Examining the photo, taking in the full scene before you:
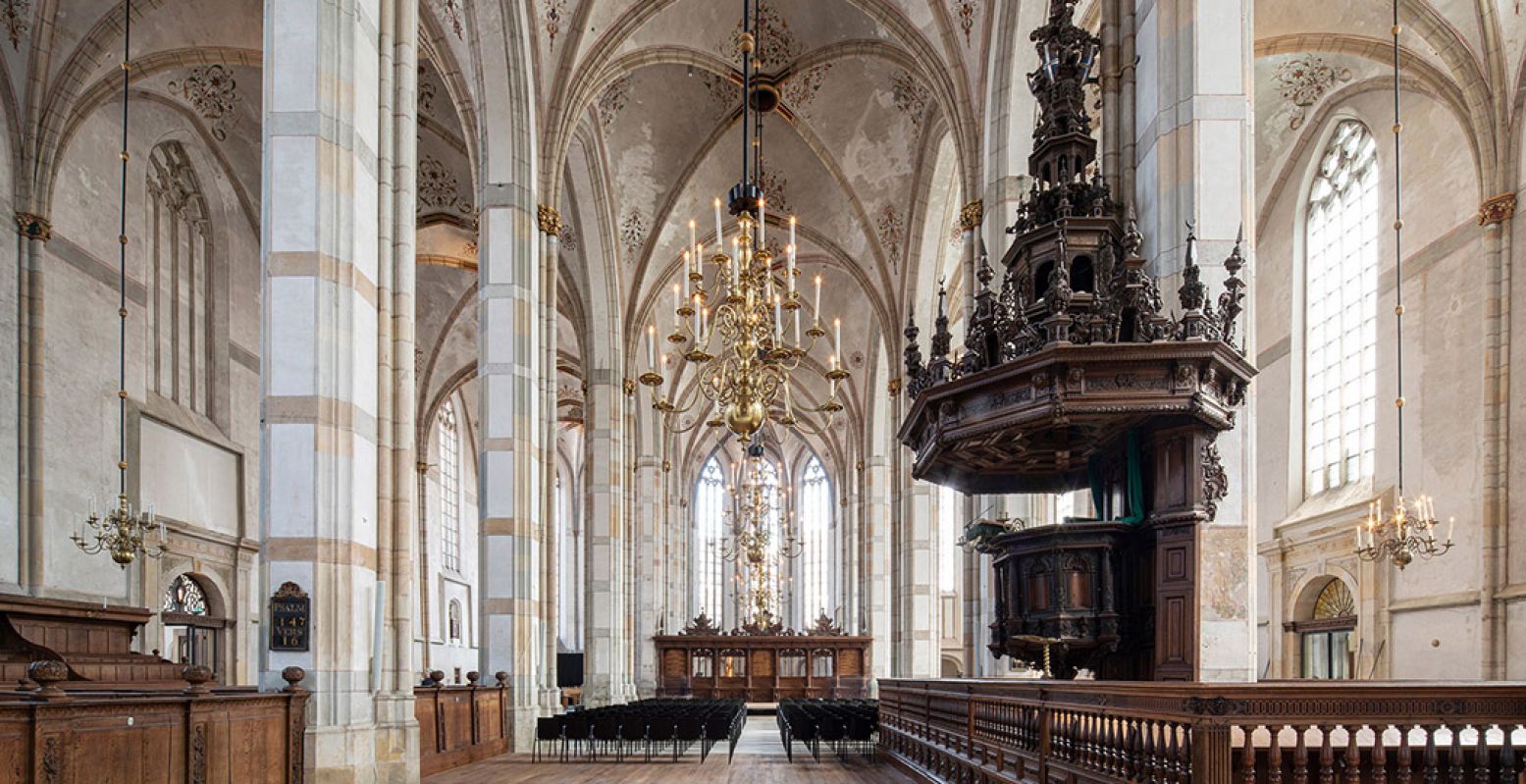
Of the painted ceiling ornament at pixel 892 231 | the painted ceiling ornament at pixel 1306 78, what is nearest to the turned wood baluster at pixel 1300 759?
the painted ceiling ornament at pixel 1306 78

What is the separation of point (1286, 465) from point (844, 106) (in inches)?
414

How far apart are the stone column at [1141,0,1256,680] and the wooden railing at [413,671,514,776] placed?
686cm

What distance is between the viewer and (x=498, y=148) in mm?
15047

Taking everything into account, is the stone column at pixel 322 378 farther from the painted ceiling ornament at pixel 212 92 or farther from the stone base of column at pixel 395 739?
the painted ceiling ornament at pixel 212 92

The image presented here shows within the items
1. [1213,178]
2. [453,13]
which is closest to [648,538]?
[453,13]

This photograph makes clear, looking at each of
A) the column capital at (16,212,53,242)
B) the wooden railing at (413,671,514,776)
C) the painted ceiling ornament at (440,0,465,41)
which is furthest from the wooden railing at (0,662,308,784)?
the painted ceiling ornament at (440,0,465,41)

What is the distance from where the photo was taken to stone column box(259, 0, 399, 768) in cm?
779

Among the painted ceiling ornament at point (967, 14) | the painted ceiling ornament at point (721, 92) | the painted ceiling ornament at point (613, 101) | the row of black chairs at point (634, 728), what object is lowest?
the row of black chairs at point (634, 728)

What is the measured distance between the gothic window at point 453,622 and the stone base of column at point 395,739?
987 inches

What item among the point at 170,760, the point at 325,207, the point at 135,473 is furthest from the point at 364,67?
the point at 135,473

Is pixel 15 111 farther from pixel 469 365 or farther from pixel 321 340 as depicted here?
pixel 469 365

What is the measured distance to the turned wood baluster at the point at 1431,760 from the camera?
4.89 metres

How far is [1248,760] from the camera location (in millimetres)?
4852

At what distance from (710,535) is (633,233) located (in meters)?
24.6
